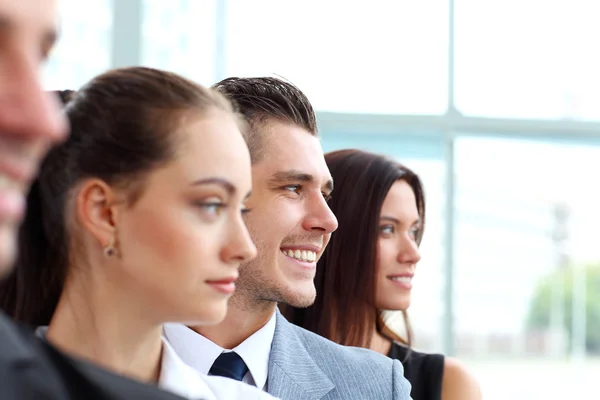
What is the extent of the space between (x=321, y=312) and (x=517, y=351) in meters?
3.40

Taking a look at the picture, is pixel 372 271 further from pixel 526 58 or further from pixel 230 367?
pixel 526 58

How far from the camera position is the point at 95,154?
1.47 meters

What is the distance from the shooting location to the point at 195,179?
1428 mm

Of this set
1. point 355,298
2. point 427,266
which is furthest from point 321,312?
point 427,266

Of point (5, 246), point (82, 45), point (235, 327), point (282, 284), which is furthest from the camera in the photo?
point (82, 45)

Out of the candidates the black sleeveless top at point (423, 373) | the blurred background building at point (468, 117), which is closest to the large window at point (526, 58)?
the blurred background building at point (468, 117)

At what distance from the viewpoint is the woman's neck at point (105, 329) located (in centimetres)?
147

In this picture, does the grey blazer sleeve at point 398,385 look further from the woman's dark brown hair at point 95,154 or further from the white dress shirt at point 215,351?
the woman's dark brown hair at point 95,154

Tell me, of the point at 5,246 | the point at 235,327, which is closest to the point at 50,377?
the point at 5,246

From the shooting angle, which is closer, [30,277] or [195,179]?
[195,179]

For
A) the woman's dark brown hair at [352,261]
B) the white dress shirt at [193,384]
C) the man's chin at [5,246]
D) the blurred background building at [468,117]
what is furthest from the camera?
the blurred background building at [468,117]

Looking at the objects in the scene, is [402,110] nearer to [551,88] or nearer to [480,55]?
[480,55]

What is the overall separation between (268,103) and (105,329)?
1.22m

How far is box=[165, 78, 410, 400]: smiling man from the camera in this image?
2086mm
